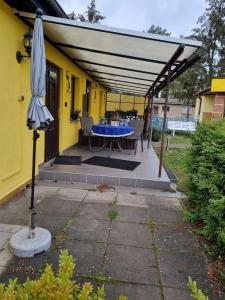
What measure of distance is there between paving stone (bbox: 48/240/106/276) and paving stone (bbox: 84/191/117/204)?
138 cm

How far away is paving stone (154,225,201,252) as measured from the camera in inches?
119

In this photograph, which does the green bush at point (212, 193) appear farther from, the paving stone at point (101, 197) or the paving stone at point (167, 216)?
the paving stone at point (101, 197)

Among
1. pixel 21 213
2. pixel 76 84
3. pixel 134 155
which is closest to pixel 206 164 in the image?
pixel 21 213

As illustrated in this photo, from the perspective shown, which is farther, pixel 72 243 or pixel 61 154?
pixel 61 154

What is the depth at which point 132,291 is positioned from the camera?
222 centimetres

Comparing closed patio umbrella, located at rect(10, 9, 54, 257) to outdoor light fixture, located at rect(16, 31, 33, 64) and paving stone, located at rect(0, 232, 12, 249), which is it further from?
outdoor light fixture, located at rect(16, 31, 33, 64)

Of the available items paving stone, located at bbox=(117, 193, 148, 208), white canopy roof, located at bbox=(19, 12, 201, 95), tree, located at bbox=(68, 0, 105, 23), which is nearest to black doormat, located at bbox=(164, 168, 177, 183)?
paving stone, located at bbox=(117, 193, 148, 208)

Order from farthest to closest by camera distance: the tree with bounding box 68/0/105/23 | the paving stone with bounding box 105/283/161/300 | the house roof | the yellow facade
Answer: the tree with bounding box 68/0/105/23 < the yellow facade < the house roof < the paving stone with bounding box 105/283/161/300

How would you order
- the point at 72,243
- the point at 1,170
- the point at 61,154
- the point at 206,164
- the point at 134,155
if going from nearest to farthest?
1. the point at 72,243
2. the point at 206,164
3. the point at 1,170
4. the point at 61,154
5. the point at 134,155

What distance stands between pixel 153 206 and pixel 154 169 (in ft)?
6.43

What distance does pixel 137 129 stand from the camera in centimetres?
796

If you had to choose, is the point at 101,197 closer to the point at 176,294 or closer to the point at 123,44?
the point at 176,294

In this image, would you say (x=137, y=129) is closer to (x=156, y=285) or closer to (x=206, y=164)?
(x=206, y=164)

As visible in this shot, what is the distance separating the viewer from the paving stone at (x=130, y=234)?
10.0 feet
